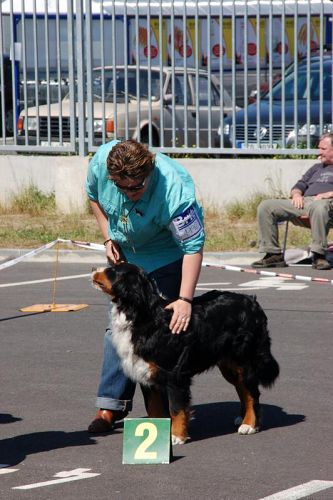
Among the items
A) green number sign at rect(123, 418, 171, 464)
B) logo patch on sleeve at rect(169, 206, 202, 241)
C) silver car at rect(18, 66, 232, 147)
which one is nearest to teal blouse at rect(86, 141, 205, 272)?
logo patch on sleeve at rect(169, 206, 202, 241)

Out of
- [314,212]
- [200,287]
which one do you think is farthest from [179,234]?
[314,212]

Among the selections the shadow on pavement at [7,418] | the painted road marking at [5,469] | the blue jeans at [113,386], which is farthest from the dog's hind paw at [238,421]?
the painted road marking at [5,469]

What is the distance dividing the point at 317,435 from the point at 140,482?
129 cm

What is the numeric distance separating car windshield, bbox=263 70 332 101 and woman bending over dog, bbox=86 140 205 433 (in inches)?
390

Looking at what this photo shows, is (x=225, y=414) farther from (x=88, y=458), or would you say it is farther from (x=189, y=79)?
(x=189, y=79)

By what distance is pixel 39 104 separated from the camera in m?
17.1

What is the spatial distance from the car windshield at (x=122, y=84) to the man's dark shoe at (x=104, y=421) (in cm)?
1048

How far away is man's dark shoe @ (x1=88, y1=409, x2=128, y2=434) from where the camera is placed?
6461 millimetres

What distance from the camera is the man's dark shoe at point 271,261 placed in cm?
1286

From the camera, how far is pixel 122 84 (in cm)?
1700

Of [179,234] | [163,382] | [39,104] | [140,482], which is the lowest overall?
[140,482]

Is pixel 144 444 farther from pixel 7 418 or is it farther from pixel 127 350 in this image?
pixel 7 418

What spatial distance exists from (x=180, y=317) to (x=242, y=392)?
694 millimetres

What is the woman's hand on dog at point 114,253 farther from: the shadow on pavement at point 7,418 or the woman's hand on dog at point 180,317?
the shadow on pavement at point 7,418
